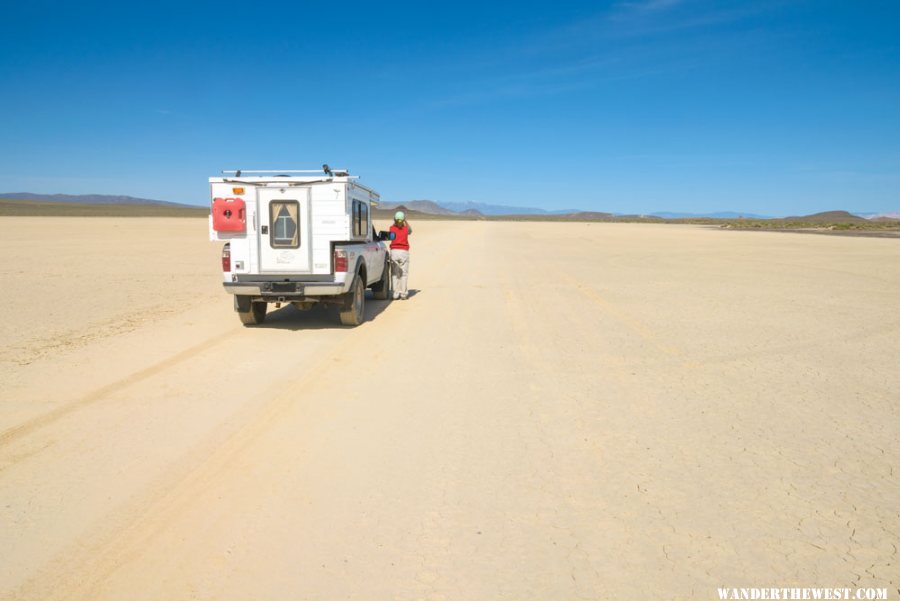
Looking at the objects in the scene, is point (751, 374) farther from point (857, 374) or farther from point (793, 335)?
point (793, 335)

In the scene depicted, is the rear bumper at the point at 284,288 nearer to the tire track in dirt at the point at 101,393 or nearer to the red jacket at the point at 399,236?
the tire track in dirt at the point at 101,393

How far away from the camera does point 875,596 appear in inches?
122

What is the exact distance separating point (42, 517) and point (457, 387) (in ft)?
12.4

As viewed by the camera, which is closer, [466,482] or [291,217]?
[466,482]

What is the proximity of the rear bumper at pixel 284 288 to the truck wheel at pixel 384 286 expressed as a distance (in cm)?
350

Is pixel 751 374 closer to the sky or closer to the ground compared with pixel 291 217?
closer to the ground

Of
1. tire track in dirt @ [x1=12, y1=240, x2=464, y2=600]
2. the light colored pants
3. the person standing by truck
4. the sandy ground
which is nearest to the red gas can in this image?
the sandy ground

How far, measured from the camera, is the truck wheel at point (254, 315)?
9.87 m

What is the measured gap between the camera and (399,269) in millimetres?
13180

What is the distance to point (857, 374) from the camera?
7137 mm

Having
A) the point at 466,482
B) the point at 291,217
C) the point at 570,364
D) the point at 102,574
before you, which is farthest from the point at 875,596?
the point at 291,217

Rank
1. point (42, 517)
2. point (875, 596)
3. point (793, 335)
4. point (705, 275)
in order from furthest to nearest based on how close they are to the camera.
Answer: point (705, 275)
point (793, 335)
point (42, 517)
point (875, 596)

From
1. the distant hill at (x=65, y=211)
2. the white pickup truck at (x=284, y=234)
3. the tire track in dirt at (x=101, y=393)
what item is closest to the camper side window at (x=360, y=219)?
the white pickup truck at (x=284, y=234)

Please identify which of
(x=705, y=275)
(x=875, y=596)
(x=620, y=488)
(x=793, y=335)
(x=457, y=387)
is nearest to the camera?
(x=875, y=596)
